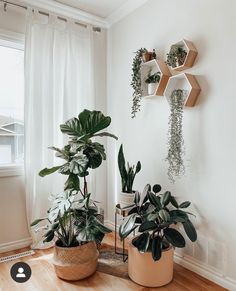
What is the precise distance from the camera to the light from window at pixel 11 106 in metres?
2.62

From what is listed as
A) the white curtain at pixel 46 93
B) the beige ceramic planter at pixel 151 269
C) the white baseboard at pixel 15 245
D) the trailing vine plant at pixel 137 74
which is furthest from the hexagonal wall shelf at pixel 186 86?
the white baseboard at pixel 15 245

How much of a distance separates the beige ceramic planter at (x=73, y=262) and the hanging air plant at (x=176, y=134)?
106 centimetres

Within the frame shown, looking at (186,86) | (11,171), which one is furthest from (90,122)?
(11,171)

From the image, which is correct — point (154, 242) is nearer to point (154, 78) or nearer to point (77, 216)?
point (77, 216)

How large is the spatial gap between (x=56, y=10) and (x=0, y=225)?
2382mm

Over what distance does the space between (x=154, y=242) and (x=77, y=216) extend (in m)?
0.66

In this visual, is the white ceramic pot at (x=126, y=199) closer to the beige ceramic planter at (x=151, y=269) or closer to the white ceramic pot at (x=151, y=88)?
the beige ceramic planter at (x=151, y=269)

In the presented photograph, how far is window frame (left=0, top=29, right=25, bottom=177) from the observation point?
8.27 ft

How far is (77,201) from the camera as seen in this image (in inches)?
81.9

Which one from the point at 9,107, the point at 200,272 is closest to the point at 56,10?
the point at 9,107

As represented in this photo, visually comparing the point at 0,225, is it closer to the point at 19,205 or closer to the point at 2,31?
the point at 19,205

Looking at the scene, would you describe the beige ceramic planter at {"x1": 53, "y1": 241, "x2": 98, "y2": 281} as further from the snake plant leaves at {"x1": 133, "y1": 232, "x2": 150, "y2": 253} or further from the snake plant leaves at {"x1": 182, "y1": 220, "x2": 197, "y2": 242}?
the snake plant leaves at {"x1": 182, "y1": 220, "x2": 197, "y2": 242}

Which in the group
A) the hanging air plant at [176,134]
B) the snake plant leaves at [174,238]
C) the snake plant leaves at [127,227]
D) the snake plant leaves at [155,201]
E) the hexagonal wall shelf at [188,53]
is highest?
the hexagonal wall shelf at [188,53]

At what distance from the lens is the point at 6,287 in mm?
1947
